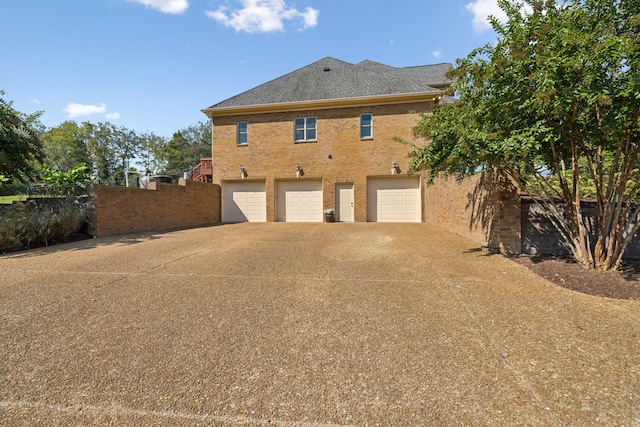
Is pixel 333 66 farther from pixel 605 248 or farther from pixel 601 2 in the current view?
pixel 605 248

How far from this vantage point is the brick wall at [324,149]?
14.9 m

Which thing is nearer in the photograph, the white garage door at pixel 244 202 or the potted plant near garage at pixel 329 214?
the potted plant near garage at pixel 329 214

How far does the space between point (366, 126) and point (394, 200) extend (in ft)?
13.4

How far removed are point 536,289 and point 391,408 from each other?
3594 millimetres

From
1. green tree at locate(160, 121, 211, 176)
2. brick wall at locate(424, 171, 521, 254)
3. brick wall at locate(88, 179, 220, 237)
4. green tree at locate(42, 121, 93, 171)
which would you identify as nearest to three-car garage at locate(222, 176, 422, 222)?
brick wall at locate(88, 179, 220, 237)

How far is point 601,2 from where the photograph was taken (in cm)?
457

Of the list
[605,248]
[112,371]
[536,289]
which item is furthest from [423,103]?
[112,371]

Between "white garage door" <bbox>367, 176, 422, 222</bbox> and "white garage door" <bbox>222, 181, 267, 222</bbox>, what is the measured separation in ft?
19.0

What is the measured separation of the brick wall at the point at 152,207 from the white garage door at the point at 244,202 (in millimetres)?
536

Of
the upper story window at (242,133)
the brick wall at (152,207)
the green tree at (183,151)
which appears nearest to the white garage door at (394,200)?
the upper story window at (242,133)

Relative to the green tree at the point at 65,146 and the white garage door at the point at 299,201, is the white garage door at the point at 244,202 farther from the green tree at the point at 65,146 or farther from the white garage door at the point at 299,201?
the green tree at the point at 65,146

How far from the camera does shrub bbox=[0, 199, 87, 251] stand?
7877 mm

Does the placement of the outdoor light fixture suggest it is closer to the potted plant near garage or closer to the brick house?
the brick house

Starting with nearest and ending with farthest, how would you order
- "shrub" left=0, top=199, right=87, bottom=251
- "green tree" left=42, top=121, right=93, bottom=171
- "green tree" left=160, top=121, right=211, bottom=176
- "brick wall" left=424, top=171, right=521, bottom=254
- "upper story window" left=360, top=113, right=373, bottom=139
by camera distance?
"brick wall" left=424, top=171, right=521, bottom=254, "shrub" left=0, top=199, right=87, bottom=251, "upper story window" left=360, top=113, right=373, bottom=139, "green tree" left=42, top=121, right=93, bottom=171, "green tree" left=160, top=121, right=211, bottom=176
